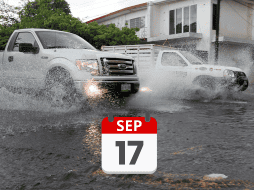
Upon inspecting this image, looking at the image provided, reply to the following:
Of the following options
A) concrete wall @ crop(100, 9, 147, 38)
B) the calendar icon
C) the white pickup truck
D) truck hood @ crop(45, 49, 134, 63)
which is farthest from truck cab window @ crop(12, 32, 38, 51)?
concrete wall @ crop(100, 9, 147, 38)

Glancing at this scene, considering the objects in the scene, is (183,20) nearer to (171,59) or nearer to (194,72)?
(171,59)

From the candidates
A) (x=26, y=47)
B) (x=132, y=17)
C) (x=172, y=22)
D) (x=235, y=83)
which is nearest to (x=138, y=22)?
(x=132, y=17)

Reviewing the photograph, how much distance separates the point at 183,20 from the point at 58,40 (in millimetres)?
17063

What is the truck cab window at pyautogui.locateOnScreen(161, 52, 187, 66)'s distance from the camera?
11.4 metres

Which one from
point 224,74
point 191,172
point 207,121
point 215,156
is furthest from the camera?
point 224,74

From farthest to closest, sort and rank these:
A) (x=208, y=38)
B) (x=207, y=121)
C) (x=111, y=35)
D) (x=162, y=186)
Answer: (x=208, y=38) → (x=111, y=35) → (x=207, y=121) → (x=162, y=186)

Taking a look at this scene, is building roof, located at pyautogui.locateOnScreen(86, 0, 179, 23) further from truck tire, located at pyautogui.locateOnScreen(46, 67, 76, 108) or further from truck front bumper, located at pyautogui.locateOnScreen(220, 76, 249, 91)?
truck tire, located at pyautogui.locateOnScreen(46, 67, 76, 108)

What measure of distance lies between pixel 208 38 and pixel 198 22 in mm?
1530

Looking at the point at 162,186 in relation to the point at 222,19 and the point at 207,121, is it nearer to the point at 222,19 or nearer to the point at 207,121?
the point at 207,121

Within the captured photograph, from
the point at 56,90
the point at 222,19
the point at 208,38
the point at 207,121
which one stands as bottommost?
the point at 207,121

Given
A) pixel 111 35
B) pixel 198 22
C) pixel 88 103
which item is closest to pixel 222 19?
pixel 198 22

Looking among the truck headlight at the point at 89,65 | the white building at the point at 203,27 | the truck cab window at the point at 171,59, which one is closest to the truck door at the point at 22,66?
the truck headlight at the point at 89,65

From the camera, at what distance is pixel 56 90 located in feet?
24.5

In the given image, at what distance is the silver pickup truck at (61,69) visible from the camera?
24.0ft
